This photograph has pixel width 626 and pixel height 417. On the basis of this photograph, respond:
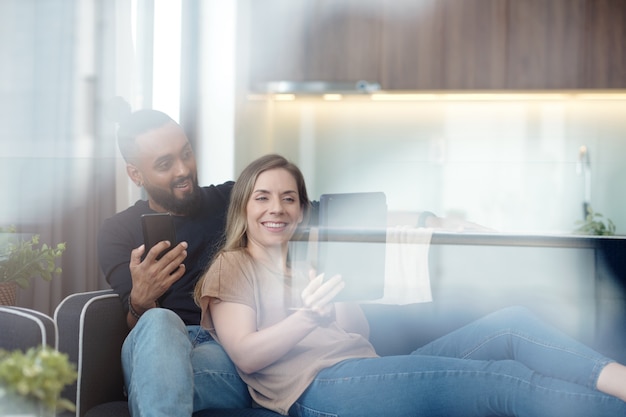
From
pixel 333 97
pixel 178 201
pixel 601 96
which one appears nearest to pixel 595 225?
pixel 601 96

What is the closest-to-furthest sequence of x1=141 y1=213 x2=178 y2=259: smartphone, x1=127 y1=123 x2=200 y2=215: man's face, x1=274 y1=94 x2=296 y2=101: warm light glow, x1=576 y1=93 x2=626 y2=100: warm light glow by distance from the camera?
x1=141 y1=213 x2=178 y2=259: smartphone, x1=127 y1=123 x2=200 y2=215: man's face, x1=576 y1=93 x2=626 y2=100: warm light glow, x1=274 y1=94 x2=296 y2=101: warm light glow

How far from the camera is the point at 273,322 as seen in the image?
1.75 m

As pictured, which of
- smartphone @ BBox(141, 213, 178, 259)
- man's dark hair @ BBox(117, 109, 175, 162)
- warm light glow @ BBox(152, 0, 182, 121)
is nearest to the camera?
smartphone @ BBox(141, 213, 178, 259)

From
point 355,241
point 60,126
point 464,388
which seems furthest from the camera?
point 60,126

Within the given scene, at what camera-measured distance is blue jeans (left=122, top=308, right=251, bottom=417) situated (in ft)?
4.64

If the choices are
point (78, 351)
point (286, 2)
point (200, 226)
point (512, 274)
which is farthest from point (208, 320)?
point (286, 2)

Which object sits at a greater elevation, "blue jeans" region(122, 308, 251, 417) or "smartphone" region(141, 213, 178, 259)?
"smartphone" region(141, 213, 178, 259)

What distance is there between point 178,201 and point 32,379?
146 cm

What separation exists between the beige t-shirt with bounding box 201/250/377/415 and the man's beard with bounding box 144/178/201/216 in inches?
15.3

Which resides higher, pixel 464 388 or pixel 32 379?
pixel 32 379

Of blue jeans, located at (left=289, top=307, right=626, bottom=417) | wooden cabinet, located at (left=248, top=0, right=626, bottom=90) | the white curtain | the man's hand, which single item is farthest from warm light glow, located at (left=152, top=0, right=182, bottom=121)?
blue jeans, located at (left=289, top=307, right=626, bottom=417)

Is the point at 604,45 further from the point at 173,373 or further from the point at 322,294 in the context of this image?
the point at 173,373

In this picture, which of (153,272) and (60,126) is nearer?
(153,272)

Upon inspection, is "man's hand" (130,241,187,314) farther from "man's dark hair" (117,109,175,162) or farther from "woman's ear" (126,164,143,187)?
"man's dark hair" (117,109,175,162)
